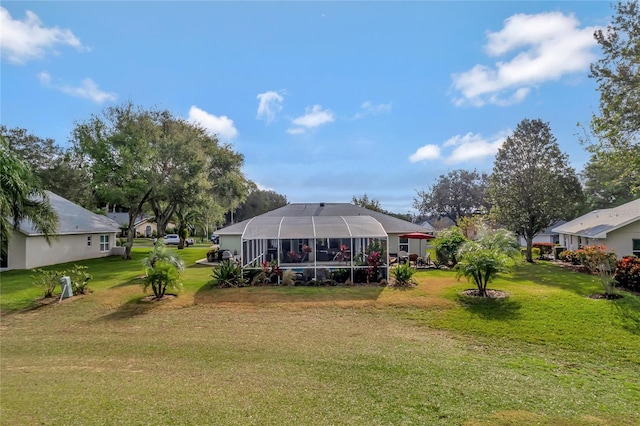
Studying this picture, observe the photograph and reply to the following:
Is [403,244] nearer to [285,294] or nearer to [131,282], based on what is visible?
[285,294]

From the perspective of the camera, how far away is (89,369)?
273 inches

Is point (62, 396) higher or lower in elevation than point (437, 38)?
lower

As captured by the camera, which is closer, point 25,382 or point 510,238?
point 25,382

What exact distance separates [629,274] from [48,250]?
29959mm

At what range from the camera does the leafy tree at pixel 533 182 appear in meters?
24.1

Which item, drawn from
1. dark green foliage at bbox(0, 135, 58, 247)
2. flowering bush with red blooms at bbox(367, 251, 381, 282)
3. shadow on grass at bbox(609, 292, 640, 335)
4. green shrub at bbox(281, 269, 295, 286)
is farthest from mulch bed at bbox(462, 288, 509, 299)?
dark green foliage at bbox(0, 135, 58, 247)

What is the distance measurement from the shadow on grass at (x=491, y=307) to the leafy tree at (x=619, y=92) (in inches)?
363

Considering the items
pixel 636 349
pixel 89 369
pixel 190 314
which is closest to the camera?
pixel 89 369

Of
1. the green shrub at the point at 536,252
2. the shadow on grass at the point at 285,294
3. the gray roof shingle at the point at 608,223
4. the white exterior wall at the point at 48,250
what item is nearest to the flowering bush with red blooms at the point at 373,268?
the shadow on grass at the point at 285,294

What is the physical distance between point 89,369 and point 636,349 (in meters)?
11.5

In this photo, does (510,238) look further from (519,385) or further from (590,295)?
(519,385)

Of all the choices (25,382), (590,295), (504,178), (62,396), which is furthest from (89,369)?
(504,178)

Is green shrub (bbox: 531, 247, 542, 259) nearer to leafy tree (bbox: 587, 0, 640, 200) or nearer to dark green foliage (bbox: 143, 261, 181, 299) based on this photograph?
leafy tree (bbox: 587, 0, 640, 200)

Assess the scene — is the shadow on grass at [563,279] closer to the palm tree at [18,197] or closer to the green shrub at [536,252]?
the green shrub at [536,252]
